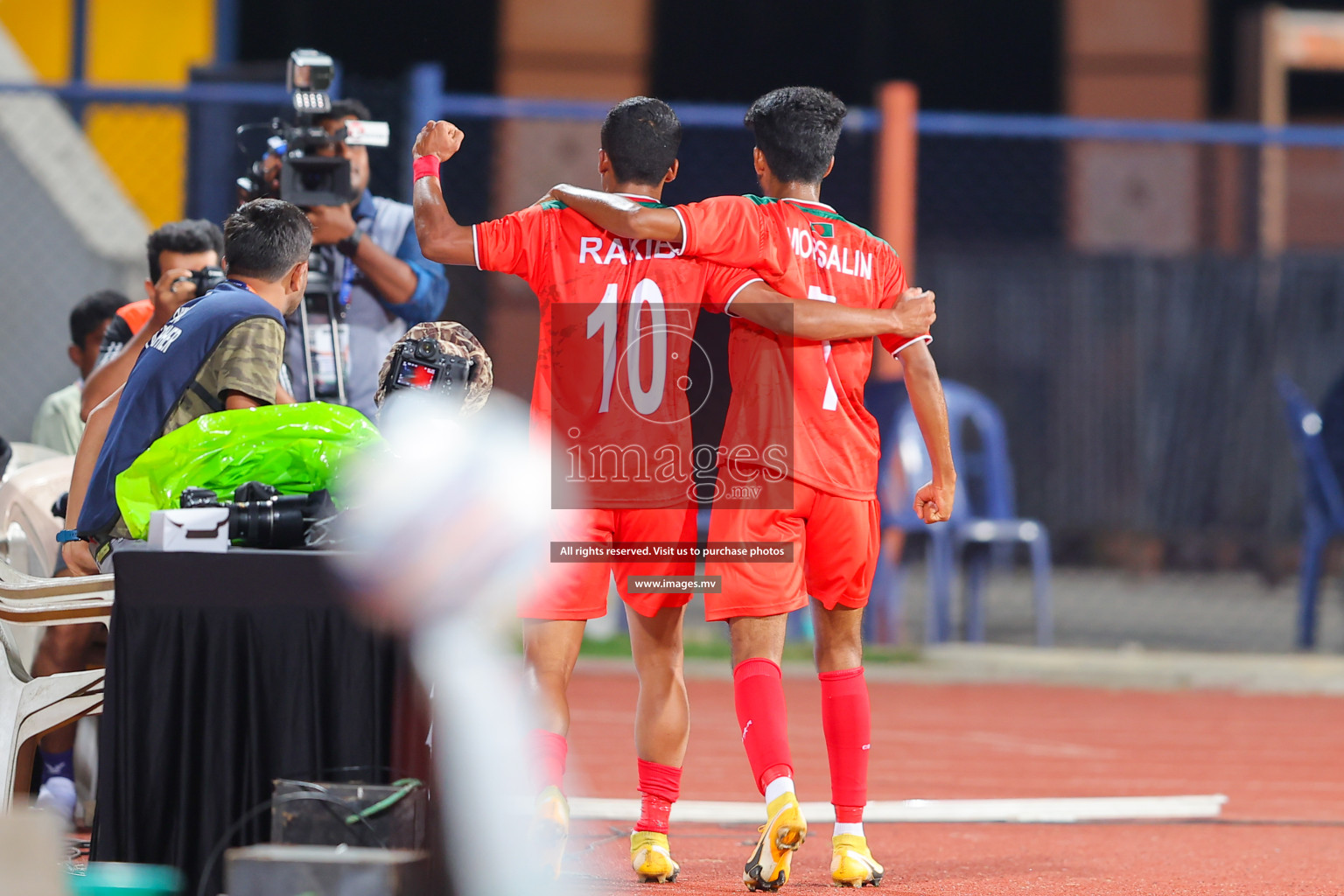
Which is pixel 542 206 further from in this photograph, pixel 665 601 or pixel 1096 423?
pixel 1096 423

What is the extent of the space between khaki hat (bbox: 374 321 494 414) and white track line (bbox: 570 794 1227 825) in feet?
6.22

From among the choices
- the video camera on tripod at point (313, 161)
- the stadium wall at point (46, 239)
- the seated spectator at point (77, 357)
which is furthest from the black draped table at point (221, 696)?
the stadium wall at point (46, 239)

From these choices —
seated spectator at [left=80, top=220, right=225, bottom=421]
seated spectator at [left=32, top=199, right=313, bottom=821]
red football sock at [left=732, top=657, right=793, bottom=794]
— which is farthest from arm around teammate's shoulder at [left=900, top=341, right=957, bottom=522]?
seated spectator at [left=80, top=220, right=225, bottom=421]

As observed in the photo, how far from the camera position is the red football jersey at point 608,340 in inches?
177

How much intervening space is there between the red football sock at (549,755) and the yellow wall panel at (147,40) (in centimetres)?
1111

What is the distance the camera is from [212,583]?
3.68 meters

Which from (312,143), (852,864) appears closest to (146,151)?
(312,143)

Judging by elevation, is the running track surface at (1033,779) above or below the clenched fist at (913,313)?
below

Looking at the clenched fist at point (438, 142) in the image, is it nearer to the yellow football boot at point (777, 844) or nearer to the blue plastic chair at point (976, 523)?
the yellow football boot at point (777, 844)

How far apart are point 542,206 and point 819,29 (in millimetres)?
12839

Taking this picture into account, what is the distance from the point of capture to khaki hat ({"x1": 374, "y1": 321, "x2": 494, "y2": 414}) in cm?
430

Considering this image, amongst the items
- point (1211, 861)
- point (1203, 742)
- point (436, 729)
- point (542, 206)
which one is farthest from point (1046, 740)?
point (436, 729)

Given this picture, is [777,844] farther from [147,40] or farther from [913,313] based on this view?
[147,40]

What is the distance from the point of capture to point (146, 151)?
1093cm
